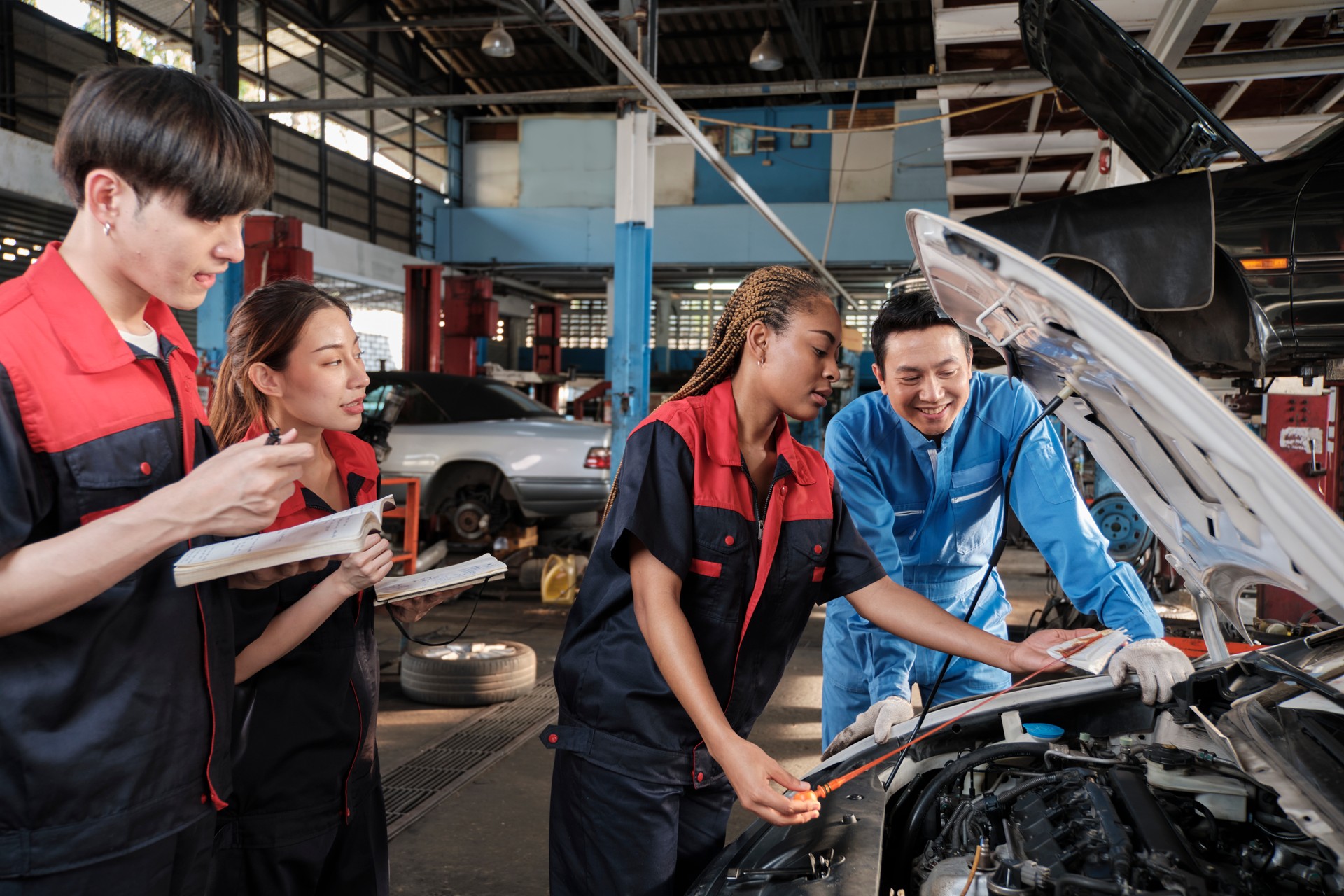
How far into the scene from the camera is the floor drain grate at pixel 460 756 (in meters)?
3.46

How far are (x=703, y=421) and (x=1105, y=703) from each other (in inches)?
38.6

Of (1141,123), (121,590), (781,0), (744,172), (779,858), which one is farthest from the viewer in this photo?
(744,172)

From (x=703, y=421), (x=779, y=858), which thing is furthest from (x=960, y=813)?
(x=703, y=421)

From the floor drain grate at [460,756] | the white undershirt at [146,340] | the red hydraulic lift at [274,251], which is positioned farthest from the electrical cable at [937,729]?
the red hydraulic lift at [274,251]

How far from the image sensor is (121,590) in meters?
1.06

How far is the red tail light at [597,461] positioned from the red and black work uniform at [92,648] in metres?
6.65

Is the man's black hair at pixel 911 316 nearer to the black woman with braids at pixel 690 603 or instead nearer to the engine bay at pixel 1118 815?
the black woman with braids at pixel 690 603

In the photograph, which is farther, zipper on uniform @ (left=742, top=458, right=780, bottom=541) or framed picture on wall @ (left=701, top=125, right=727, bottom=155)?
framed picture on wall @ (left=701, top=125, right=727, bottom=155)

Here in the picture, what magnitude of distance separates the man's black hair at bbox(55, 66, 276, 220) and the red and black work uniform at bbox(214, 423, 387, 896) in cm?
68

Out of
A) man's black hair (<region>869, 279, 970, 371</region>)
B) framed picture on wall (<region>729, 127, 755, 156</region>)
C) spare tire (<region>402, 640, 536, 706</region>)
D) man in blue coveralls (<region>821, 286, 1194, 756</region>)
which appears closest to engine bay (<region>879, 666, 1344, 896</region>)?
man in blue coveralls (<region>821, 286, 1194, 756</region>)

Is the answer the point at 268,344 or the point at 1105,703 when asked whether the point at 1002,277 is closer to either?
the point at 1105,703

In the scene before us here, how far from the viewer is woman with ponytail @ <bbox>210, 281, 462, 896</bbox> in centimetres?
151

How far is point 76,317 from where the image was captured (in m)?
1.04

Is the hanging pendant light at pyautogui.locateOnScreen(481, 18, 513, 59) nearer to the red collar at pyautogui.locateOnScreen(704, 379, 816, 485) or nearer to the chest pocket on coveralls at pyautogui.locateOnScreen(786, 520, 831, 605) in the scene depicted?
the red collar at pyautogui.locateOnScreen(704, 379, 816, 485)
